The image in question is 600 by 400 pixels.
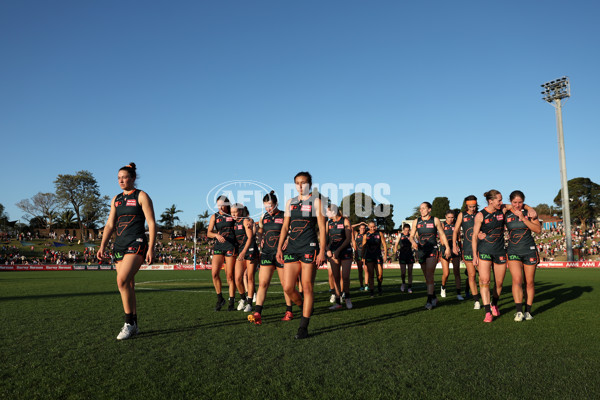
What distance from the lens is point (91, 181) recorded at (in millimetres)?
81125

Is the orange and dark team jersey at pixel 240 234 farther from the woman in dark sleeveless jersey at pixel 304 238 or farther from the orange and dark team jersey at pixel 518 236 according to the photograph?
the orange and dark team jersey at pixel 518 236

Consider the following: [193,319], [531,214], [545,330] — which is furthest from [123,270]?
[531,214]

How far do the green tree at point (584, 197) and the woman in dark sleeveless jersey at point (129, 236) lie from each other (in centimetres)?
8845

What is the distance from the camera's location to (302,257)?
6.08 meters

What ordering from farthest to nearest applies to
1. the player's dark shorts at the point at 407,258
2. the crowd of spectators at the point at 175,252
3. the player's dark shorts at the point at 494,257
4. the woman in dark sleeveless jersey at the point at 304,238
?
the crowd of spectators at the point at 175,252
the player's dark shorts at the point at 407,258
the player's dark shorts at the point at 494,257
the woman in dark sleeveless jersey at the point at 304,238

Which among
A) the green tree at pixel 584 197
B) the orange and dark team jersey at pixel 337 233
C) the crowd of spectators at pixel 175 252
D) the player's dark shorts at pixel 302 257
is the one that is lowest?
the crowd of spectators at pixel 175 252

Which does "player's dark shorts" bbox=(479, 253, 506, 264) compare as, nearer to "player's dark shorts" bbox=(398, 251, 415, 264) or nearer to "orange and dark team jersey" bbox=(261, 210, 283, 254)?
"orange and dark team jersey" bbox=(261, 210, 283, 254)

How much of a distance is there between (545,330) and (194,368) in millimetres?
5138

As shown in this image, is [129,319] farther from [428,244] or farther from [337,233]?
[428,244]

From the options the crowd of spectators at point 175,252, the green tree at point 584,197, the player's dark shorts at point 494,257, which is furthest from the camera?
the green tree at point 584,197

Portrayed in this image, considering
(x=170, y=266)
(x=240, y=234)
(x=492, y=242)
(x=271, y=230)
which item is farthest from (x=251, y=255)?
(x=170, y=266)

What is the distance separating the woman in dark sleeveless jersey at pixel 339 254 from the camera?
912cm

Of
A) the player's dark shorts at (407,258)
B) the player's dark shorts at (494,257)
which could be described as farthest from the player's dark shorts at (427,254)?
the player's dark shorts at (407,258)

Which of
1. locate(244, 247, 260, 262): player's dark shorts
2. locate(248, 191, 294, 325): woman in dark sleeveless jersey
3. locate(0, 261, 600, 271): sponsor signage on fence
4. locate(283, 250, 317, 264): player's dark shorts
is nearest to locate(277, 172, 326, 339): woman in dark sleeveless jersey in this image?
locate(283, 250, 317, 264): player's dark shorts
